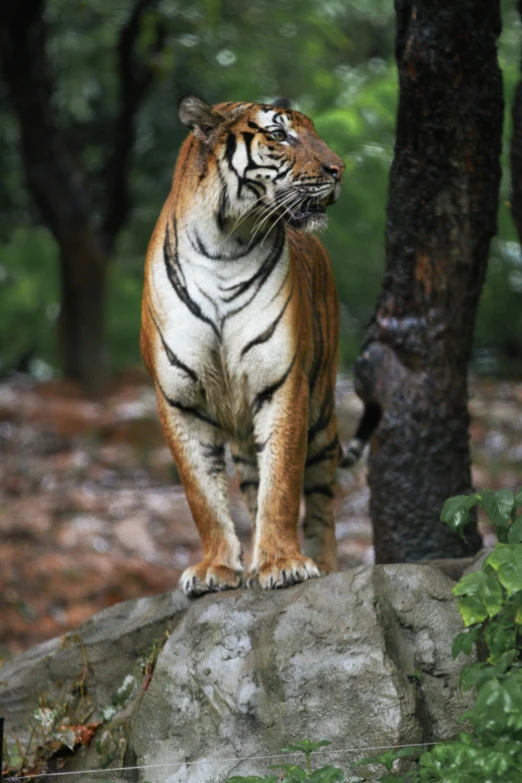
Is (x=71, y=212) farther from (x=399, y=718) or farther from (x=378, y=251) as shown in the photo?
(x=399, y=718)

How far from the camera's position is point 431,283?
4.97 meters

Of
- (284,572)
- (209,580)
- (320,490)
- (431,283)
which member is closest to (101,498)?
(320,490)

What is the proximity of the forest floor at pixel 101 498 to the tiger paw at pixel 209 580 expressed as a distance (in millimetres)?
2852

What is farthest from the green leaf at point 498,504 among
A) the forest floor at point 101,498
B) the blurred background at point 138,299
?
the forest floor at point 101,498

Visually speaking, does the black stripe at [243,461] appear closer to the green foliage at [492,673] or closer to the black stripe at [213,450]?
the black stripe at [213,450]

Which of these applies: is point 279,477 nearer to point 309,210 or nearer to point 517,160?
point 309,210

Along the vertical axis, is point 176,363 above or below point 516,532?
above

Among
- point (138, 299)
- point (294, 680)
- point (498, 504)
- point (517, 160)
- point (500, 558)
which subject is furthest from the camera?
point (138, 299)

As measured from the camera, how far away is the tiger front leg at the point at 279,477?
3.98 meters

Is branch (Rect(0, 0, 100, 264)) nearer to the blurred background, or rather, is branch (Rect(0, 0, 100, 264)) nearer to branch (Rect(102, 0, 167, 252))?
branch (Rect(102, 0, 167, 252))

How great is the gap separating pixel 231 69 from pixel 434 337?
7083mm

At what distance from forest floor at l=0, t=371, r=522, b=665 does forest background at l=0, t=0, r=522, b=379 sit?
3.52 ft

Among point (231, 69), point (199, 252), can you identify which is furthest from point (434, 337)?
point (231, 69)

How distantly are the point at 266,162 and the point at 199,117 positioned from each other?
1.01 ft
